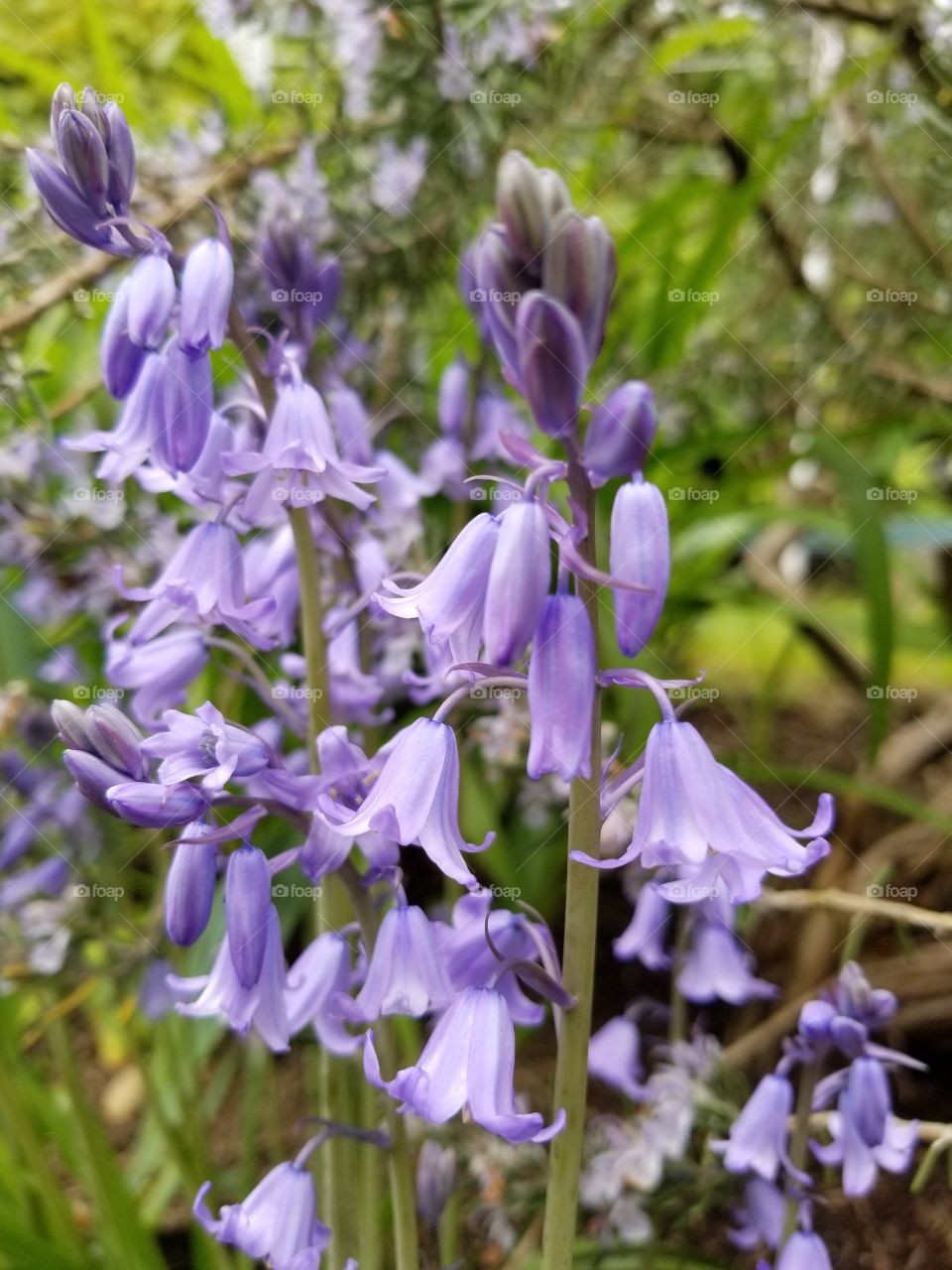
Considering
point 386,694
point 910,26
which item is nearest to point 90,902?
point 386,694

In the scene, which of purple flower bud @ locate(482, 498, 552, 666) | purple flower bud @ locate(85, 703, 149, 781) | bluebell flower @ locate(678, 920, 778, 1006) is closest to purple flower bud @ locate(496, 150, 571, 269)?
purple flower bud @ locate(482, 498, 552, 666)

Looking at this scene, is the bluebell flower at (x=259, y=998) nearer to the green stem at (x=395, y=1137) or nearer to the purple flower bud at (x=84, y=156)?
the green stem at (x=395, y=1137)

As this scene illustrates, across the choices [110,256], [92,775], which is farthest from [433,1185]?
[110,256]

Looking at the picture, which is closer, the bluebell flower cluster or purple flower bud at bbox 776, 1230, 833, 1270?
the bluebell flower cluster

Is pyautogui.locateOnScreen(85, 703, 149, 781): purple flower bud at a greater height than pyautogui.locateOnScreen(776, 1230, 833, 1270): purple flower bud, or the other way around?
pyautogui.locateOnScreen(85, 703, 149, 781): purple flower bud

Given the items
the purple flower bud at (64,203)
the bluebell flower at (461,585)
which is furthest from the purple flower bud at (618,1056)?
the purple flower bud at (64,203)

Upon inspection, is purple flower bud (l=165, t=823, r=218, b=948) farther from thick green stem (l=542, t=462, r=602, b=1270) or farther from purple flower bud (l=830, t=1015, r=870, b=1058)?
purple flower bud (l=830, t=1015, r=870, b=1058)
